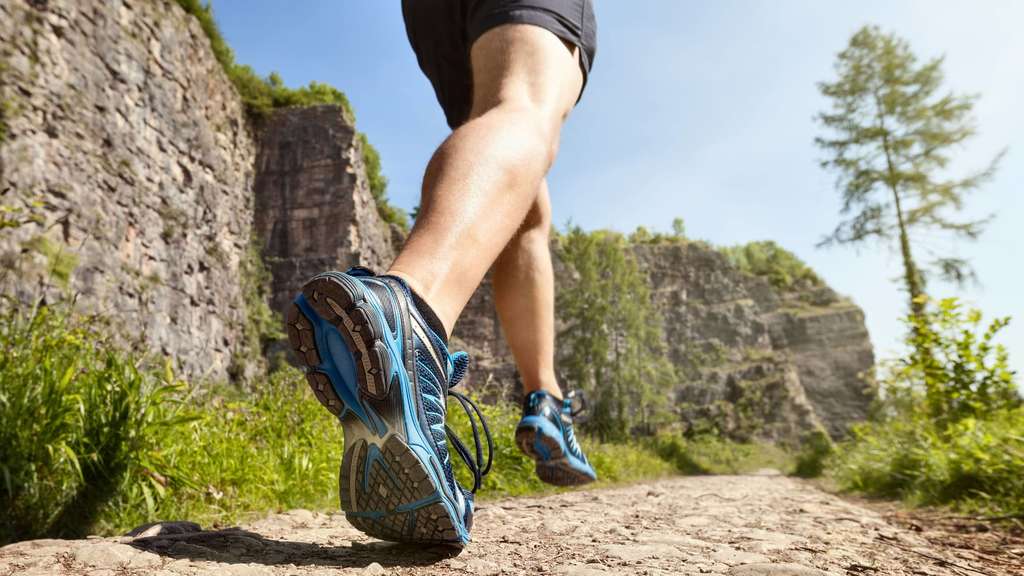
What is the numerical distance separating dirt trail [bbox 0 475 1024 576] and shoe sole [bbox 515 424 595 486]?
0.12 meters

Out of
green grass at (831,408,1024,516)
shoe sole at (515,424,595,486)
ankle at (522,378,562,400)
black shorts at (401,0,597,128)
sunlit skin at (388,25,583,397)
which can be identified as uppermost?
black shorts at (401,0,597,128)

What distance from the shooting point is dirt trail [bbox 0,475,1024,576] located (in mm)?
949

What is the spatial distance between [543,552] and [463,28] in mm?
1151

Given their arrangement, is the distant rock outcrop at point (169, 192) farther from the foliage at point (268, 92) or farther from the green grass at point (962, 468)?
the green grass at point (962, 468)

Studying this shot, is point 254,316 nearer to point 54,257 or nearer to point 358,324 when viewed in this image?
point 54,257

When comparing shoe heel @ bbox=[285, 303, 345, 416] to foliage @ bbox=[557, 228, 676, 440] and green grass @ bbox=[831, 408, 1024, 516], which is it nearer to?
green grass @ bbox=[831, 408, 1024, 516]

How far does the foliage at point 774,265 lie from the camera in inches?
886

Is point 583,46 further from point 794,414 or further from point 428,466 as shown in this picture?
point 794,414

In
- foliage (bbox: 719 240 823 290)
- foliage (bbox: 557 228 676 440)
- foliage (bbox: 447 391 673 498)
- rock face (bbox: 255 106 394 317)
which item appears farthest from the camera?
foliage (bbox: 719 240 823 290)

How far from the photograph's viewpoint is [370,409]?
0.91m

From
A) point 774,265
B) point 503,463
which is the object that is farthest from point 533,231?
point 774,265

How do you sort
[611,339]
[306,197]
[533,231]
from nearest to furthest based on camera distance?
[533,231] < [306,197] < [611,339]

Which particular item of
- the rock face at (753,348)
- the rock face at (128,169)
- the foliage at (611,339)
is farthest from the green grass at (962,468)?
the rock face at (753,348)

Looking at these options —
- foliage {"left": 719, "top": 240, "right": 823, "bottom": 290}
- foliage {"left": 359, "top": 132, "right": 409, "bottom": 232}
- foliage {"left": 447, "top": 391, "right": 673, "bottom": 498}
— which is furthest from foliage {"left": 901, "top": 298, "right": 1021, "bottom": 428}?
foliage {"left": 719, "top": 240, "right": 823, "bottom": 290}
